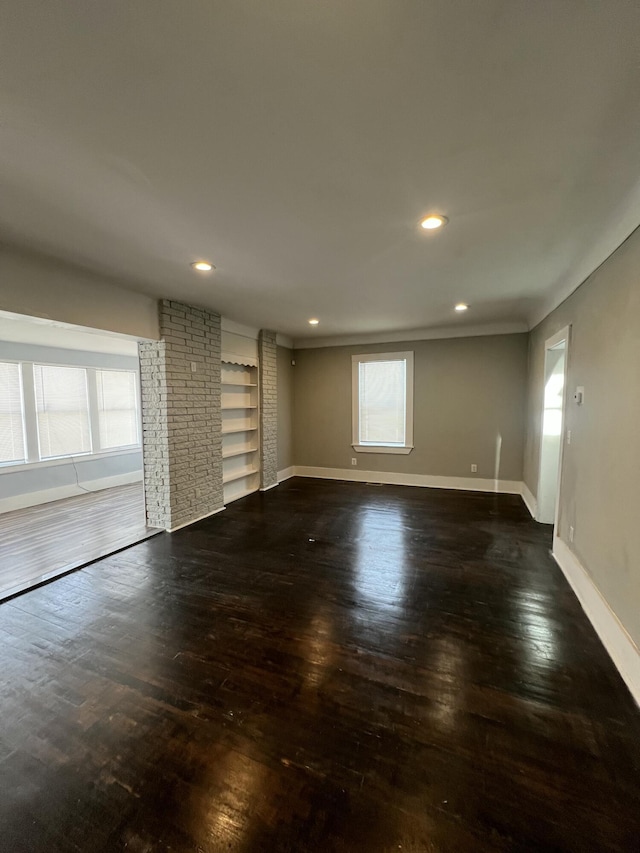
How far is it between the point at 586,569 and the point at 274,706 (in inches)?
93.3

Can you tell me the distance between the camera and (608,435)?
222 cm

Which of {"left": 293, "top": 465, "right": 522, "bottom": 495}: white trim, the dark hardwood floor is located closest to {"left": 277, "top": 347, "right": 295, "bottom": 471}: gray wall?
{"left": 293, "top": 465, "right": 522, "bottom": 495}: white trim

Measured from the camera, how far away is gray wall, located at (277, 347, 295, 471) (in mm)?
6531

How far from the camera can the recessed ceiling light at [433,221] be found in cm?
214

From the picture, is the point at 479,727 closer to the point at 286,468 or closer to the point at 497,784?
the point at 497,784

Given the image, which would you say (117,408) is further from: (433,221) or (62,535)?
(433,221)

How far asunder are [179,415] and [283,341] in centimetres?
297

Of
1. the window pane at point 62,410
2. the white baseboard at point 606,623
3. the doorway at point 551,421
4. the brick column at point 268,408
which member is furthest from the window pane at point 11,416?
the doorway at point 551,421

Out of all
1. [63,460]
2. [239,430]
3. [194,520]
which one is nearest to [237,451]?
[239,430]

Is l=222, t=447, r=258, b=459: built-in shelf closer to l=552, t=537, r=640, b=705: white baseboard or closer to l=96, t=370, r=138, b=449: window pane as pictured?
l=96, t=370, r=138, b=449: window pane

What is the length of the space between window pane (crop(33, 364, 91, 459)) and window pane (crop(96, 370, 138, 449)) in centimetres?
30

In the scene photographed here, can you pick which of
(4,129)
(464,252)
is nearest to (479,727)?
(464,252)

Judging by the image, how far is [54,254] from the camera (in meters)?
2.65

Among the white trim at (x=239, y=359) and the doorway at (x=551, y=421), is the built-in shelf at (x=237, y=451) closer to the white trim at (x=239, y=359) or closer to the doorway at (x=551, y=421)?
the white trim at (x=239, y=359)
